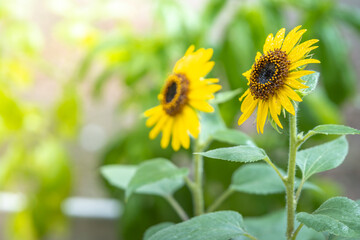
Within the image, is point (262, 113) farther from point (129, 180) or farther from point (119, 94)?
point (119, 94)

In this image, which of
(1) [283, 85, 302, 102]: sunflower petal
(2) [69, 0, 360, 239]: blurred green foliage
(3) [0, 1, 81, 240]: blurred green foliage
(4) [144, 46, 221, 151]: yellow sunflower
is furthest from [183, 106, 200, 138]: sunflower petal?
(3) [0, 1, 81, 240]: blurred green foliage

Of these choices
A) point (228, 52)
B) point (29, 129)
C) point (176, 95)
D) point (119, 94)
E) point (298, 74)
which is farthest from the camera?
point (119, 94)

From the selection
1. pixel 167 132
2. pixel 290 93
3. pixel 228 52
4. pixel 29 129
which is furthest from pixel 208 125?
pixel 29 129

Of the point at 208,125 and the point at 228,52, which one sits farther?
the point at 228,52

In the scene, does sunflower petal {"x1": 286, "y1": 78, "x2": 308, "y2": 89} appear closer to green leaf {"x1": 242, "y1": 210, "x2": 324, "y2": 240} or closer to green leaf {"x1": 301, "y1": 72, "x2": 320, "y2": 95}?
green leaf {"x1": 301, "y1": 72, "x2": 320, "y2": 95}

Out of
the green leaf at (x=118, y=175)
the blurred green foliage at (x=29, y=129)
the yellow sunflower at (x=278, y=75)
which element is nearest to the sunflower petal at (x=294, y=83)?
the yellow sunflower at (x=278, y=75)

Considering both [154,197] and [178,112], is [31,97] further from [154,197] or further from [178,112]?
[178,112]

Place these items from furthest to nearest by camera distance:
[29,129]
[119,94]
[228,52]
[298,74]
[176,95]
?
[119,94] → [29,129] → [228,52] → [176,95] → [298,74]

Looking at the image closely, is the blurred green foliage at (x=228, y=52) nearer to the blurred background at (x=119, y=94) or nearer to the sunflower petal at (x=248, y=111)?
the blurred background at (x=119, y=94)

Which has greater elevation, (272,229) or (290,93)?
(290,93)
